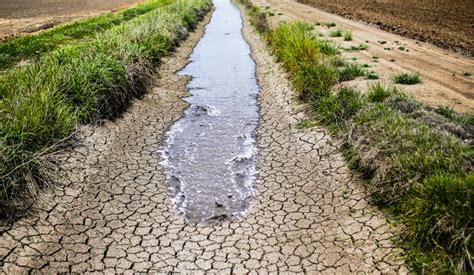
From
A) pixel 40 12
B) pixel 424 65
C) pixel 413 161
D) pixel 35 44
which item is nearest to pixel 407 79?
pixel 424 65

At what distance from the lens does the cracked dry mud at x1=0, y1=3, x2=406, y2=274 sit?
4.68 m

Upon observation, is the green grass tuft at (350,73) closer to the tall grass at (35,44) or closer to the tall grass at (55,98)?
the tall grass at (55,98)

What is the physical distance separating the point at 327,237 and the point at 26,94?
5077 millimetres

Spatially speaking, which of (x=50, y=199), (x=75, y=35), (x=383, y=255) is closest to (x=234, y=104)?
(x=50, y=199)

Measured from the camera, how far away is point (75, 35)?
16078 mm

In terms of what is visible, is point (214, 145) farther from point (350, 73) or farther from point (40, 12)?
point (40, 12)

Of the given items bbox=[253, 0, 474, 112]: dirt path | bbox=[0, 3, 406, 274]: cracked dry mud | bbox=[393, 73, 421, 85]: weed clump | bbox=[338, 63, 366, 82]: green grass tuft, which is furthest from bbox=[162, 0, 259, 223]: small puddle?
bbox=[393, 73, 421, 85]: weed clump

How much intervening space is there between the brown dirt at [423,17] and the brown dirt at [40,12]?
52.9ft

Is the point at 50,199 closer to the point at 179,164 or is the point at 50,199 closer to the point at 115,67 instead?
the point at 179,164

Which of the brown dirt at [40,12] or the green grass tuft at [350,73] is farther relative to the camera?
the brown dirt at [40,12]

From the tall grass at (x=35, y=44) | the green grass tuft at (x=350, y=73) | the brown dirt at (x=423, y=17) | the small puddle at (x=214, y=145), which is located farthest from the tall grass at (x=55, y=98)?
the brown dirt at (x=423, y=17)

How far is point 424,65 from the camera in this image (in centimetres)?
1191

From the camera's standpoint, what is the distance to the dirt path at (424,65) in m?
8.97

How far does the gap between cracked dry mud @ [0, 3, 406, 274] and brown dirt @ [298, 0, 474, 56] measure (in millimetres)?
9964
